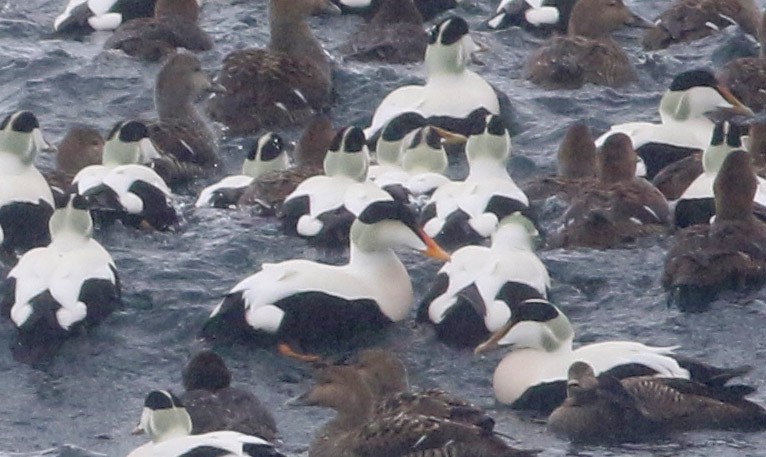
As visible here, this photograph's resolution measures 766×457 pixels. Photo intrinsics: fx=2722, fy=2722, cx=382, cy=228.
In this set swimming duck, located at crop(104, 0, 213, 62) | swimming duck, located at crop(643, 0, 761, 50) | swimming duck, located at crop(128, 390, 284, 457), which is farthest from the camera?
swimming duck, located at crop(643, 0, 761, 50)

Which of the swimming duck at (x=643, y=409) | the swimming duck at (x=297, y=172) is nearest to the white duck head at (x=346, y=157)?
the swimming duck at (x=297, y=172)

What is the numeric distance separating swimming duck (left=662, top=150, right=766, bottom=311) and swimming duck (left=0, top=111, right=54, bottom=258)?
3.68 meters

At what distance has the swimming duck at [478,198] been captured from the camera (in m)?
15.7

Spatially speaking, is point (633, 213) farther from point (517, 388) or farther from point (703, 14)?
point (703, 14)

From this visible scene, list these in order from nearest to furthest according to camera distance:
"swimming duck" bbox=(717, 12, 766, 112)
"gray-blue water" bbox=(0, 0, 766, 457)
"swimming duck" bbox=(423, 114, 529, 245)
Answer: "gray-blue water" bbox=(0, 0, 766, 457) → "swimming duck" bbox=(423, 114, 529, 245) → "swimming duck" bbox=(717, 12, 766, 112)

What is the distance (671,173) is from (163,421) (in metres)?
5.42

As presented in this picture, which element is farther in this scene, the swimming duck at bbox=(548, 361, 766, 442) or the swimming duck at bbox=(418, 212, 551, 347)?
the swimming duck at bbox=(418, 212, 551, 347)

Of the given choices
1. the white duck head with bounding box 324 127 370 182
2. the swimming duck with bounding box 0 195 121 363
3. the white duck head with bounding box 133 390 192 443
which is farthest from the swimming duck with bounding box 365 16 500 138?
the white duck head with bounding box 133 390 192 443

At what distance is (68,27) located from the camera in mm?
20938

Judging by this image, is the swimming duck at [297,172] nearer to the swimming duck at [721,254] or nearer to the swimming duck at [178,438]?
the swimming duck at [721,254]

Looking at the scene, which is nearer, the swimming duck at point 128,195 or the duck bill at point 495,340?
the duck bill at point 495,340

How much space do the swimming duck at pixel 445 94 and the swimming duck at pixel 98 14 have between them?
310cm

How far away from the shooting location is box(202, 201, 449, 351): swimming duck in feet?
47.3

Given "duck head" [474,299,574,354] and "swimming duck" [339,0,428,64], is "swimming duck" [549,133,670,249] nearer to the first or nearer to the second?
"duck head" [474,299,574,354]
